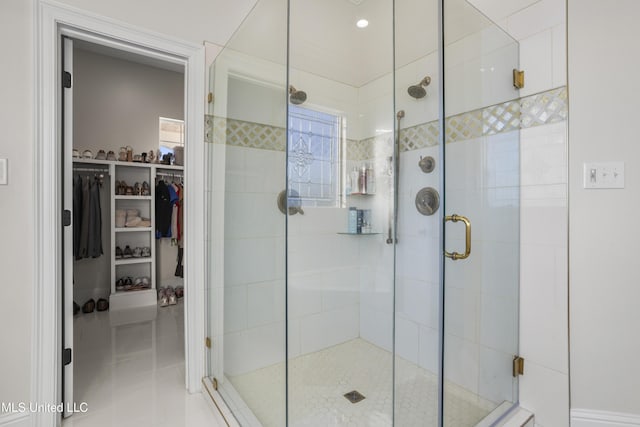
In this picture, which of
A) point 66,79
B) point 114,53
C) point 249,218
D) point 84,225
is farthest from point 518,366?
point 114,53

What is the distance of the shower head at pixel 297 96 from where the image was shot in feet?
6.06

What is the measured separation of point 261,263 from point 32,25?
5.38 feet

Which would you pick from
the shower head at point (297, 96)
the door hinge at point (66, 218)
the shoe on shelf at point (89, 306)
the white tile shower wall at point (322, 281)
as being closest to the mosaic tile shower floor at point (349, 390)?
the white tile shower wall at point (322, 281)

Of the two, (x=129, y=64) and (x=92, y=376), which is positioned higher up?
(x=129, y=64)

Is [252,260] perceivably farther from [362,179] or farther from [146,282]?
[146,282]

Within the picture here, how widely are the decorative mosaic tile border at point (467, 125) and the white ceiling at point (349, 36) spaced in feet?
1.37

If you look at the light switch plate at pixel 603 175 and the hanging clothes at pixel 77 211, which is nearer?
the light switch plate at pixel 603 175

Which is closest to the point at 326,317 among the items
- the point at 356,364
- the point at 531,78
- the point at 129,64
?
the point at 356,364

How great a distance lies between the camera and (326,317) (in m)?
2.21

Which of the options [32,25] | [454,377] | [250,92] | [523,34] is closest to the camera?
[454,377]

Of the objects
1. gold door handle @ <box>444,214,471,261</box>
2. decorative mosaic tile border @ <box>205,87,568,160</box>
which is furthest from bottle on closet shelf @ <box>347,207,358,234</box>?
gold door handle @ <box>444,214,471,261</box>

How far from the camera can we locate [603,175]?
1.38 meters

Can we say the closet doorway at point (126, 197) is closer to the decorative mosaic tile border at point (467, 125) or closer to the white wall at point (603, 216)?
the decorative mosaic tile border at point (467, 125)

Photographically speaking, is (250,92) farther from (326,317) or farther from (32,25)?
(326,317)
